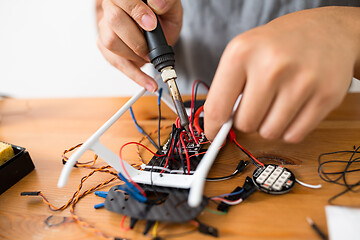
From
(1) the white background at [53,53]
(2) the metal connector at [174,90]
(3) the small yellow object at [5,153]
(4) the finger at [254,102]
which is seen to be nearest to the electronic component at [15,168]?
(3) the small yellow object at [5,153]

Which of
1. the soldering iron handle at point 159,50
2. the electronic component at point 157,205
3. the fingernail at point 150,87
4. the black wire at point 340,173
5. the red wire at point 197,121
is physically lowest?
the black wire at point 340,173

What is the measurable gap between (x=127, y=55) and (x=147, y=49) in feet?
0.27

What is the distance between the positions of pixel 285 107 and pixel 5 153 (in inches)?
21.5

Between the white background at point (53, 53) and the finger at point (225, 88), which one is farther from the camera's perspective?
the white background at point (53, 53)

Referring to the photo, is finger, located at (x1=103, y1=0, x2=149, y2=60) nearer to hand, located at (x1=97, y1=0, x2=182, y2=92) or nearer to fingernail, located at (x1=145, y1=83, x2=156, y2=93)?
hand, located at (x1=97, y1=0, x2=182, y2=92)

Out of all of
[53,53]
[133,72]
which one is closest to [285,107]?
[133,72]

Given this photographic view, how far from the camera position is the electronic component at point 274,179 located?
38cm

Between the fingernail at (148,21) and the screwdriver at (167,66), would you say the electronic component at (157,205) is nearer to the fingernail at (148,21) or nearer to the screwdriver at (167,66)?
the screwdriver at (167,66)

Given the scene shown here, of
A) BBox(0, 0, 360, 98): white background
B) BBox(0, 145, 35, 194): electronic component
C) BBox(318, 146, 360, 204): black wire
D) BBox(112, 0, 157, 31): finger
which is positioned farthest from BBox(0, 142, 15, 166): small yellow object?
BBox(0, 0, 360, 98): white background

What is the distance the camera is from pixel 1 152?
50cm

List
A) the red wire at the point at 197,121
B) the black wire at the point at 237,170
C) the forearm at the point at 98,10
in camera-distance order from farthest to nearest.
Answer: the forearm at the point at 98,10 < the red wire at the point at 197,121 < the black wire at the point at 237,170

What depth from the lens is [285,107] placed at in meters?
0.32

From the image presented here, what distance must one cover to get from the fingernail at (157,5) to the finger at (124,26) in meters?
Result: 0.05

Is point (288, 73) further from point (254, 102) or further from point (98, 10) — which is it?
point (98, 10)
